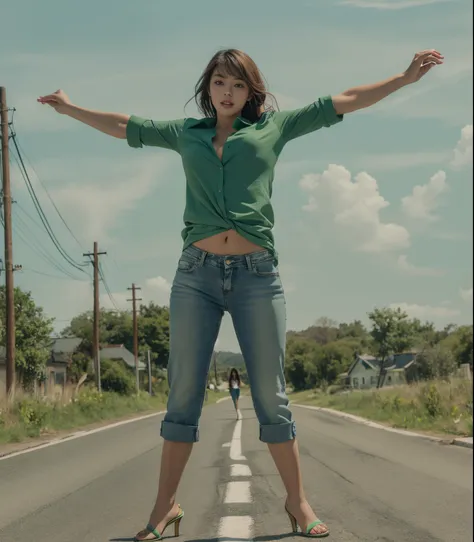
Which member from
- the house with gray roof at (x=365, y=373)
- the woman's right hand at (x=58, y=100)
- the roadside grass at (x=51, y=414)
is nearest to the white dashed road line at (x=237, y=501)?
the woman's right hand at (x=58, y=100)

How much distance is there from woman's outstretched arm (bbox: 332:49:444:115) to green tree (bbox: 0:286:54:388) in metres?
12.0

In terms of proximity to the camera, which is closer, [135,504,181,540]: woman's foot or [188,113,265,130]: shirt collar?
[135,504,181,540]: woman's foot

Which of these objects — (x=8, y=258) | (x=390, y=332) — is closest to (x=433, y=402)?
(x=8, y=258)

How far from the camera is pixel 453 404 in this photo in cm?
1466

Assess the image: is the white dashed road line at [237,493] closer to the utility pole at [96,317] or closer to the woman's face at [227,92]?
the woman's face at [227,92]

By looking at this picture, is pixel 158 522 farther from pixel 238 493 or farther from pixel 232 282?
pixel 238 493

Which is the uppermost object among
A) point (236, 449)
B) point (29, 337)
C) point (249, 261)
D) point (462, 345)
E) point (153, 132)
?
point (153, 132)

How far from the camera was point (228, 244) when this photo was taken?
3.19 meters

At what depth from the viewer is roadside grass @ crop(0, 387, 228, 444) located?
12.0m

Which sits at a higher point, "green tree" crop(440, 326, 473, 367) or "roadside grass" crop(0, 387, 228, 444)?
"roadside grass" crop(0, 387, 228, 444)

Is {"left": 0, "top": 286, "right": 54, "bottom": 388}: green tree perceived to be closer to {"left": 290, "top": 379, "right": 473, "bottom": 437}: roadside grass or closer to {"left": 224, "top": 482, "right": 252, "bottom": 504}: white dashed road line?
{"left": 290, "top": 379, "right": 473, "bottom": 437}: roadside grass

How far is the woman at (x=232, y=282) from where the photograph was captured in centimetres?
315

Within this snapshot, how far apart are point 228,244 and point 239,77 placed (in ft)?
2.21

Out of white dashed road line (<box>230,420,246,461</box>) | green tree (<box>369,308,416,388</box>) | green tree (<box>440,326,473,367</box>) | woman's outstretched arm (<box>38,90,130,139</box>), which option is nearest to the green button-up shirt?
woman's outstretched arm (<box>38,90,130,139</box>)
